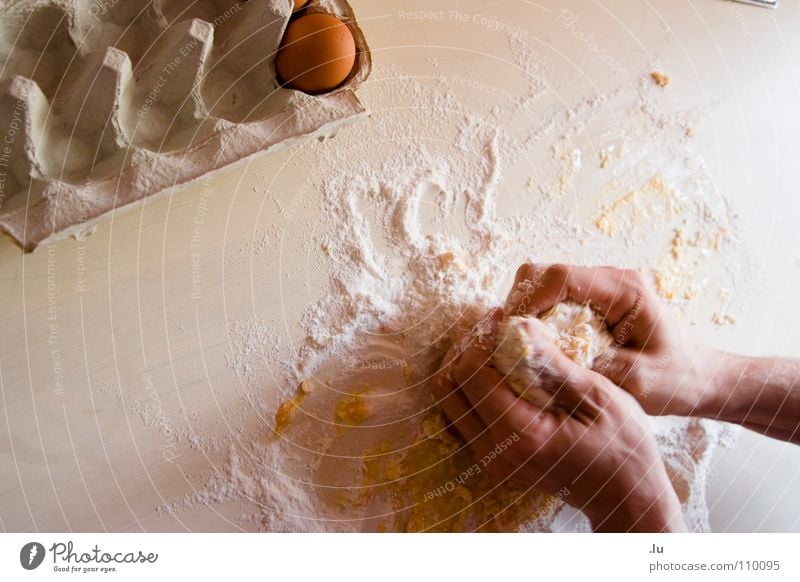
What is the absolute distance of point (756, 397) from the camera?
0.57 m

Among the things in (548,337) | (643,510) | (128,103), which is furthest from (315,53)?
(643,510)

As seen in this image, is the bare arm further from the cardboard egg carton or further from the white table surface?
the cardboard egg carton

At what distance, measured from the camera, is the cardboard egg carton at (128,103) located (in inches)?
16.7

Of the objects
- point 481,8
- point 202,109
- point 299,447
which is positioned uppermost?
point 481,8

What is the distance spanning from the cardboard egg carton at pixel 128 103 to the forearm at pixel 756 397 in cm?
40

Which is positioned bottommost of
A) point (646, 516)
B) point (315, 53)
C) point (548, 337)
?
point (646, 516)

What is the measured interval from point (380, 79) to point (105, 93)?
0.24 m

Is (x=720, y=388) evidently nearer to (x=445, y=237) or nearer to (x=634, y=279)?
(x=634, y=279)

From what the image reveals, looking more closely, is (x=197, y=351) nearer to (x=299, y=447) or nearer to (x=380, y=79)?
(x=299, y=447)

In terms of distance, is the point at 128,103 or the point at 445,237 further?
the point at 445,237

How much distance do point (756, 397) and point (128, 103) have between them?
1.88 feet

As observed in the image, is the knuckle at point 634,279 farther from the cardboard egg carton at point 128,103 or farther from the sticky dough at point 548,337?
the cardboard egg carton at point 128,103
